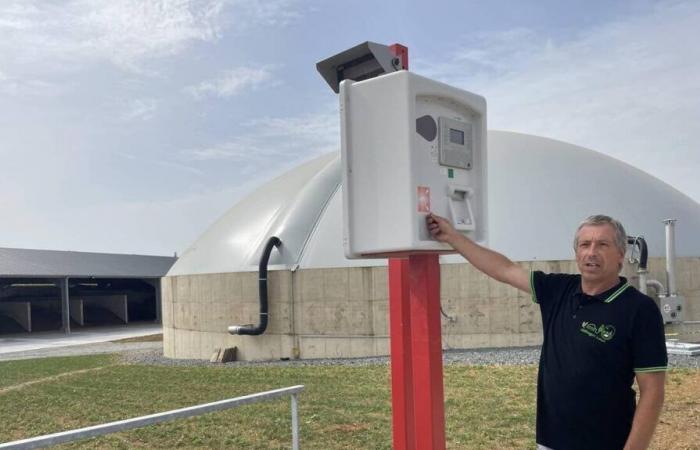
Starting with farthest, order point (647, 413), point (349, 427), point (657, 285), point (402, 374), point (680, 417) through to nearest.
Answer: point (657, 285), point (349, 427), point (680, 417), point (402, 374), point (647, 413)

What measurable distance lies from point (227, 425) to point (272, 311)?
932cm

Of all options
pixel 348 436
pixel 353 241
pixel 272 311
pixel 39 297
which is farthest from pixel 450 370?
pixel 39 297

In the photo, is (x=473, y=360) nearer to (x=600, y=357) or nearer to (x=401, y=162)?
(x=401, y=162)

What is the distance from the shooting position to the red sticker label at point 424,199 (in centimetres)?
330

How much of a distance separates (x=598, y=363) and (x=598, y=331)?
14cm

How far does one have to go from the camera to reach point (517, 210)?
63.4 feet

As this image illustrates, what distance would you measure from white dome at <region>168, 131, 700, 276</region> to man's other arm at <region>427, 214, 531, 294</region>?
14.4 meters

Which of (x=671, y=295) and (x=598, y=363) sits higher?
(x=598, y=363)

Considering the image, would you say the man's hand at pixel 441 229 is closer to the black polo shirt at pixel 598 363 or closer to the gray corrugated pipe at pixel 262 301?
the black polo shirt at pixel 598 363

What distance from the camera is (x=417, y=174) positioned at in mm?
3287

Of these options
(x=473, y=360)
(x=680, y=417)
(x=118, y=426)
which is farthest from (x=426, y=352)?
(x=473, y=360)

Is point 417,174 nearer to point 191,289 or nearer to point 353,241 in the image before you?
point 353,241

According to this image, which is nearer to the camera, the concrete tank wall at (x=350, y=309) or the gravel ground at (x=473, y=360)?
the gravel ground at (x=473, y=360)

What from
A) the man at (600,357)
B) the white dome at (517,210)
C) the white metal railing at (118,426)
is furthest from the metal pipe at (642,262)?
the man at (600,357)
